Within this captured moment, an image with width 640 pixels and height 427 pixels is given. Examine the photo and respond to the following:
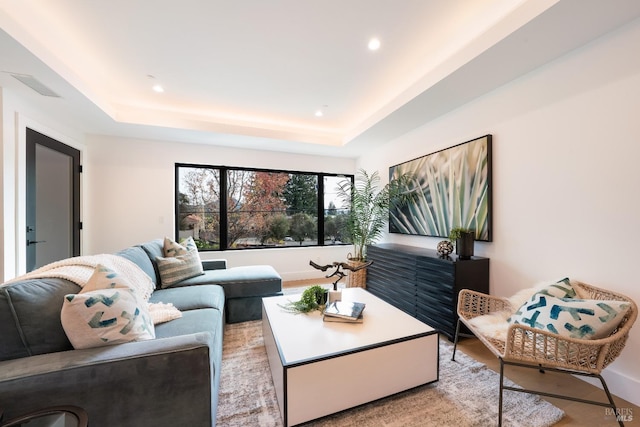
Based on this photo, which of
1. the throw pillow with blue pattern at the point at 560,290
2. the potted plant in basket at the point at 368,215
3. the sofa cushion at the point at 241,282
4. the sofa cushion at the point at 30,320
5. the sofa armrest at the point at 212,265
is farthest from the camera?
the potted plant in basket at the point at 368,215

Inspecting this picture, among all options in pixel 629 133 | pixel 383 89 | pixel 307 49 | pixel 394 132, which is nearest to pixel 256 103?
pixel 307 49

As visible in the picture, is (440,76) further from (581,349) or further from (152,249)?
(152,249)

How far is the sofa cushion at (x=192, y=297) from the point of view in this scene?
6.84ft

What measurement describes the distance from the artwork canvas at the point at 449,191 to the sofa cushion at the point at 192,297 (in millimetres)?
2542

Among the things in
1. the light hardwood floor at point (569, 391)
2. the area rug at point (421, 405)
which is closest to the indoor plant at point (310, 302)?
the area rug at point (421, 405)

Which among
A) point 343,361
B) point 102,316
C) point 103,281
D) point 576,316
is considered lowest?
point 343,361

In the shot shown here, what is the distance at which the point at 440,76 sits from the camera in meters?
2.29

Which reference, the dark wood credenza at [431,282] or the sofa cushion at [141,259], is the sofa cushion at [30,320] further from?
the dark wood credenza at [431,282]

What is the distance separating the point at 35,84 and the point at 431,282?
4.20 m

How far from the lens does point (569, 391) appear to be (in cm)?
172

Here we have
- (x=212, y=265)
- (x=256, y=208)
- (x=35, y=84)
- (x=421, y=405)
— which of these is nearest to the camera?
(x=421, y=405)

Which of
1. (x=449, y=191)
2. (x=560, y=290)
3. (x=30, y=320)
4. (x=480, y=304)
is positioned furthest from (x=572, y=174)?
(x=30, y=320)

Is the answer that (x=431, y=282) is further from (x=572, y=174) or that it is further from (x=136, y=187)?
(x=136, y=187)

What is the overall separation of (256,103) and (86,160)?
8.88 feet
